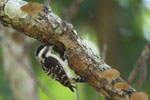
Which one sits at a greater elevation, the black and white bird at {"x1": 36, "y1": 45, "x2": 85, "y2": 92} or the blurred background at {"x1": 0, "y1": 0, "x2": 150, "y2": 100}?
the blurred background at {"x1": 0, "y1": 0, "x2": 150, "y2": 100}

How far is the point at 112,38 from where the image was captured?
652cm

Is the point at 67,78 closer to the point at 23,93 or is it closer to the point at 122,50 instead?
the point at 23,93

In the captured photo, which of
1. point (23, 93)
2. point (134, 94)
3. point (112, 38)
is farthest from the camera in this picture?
point (112, 38)

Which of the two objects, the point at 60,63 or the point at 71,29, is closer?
the point at 71,29

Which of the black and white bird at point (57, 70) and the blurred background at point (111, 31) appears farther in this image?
the blurred background at point (111, 31)

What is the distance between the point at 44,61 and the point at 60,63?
0.73ft

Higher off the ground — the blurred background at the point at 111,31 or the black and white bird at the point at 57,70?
the blurred background at the point at 111,31

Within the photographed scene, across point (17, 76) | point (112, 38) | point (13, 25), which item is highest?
point (112, 38)

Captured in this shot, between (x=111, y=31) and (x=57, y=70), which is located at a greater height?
(x=111, y=31)

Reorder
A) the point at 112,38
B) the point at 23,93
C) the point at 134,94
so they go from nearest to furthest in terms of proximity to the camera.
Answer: the point at 134,94 → the point at 23,93 → the point at 112,38

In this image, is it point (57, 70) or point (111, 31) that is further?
point (111, 31)

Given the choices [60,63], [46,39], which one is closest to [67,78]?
[60,63]

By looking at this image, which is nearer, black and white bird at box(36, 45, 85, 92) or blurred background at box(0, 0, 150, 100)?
black and white bird at box(36, 45, 85, 92)

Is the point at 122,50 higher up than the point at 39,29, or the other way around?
the point at 122,50
